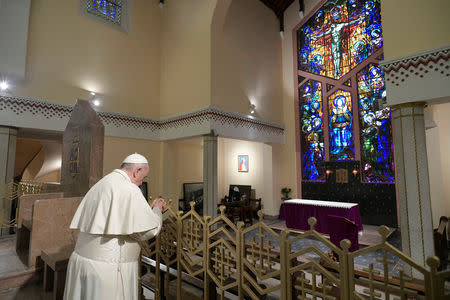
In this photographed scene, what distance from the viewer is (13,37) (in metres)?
A: 5.56

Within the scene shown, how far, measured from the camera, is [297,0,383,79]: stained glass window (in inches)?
329

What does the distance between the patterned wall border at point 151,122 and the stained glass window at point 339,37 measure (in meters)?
2.82

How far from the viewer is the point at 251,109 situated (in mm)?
8195

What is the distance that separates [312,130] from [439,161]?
3702mm

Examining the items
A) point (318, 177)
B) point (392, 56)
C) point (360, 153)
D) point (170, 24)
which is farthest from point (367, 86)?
point (170, 24)

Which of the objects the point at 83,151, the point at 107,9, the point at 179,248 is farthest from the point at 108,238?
the point at 107,9

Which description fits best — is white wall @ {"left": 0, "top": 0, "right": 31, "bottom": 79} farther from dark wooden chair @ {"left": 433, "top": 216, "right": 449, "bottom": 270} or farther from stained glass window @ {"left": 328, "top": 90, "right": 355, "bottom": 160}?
stained glass window @ {"left": 328, "top": 90, "right": 355, "bottom": 160}

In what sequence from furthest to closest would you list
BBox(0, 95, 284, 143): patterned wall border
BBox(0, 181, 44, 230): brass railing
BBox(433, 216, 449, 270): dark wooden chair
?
BBox(0, 95, 284, 143): patterned wall border, BBox(0, 181, 44, 230): brass railing, BBox(433, 216, 449, 270): dark wooden chair

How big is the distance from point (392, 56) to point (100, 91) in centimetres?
695

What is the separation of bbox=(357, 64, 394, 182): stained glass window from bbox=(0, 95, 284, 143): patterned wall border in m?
2.82

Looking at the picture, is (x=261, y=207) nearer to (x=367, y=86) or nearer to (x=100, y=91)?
(x=367, y=86)

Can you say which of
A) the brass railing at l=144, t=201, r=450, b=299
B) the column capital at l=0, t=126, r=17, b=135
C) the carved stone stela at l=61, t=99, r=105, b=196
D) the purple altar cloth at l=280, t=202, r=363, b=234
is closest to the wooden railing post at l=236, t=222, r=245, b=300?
the brass railing at l=144, t=201, r=450, b=299

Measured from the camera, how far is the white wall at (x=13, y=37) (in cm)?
548

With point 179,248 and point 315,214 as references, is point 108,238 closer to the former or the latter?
point 179,248
